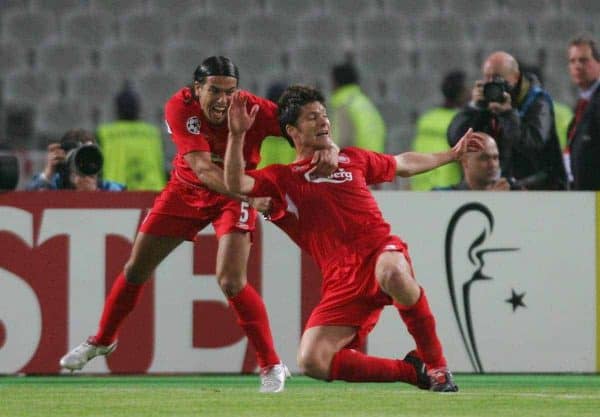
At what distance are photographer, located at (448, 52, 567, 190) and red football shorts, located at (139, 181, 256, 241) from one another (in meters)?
1.77

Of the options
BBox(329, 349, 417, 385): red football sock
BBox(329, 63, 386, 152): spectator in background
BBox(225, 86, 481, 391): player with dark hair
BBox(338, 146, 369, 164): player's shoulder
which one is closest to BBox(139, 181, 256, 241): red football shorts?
BBox(225, 86, 481, 391): player with dark hair

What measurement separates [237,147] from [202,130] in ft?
3.05

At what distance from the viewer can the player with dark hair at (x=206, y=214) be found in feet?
21.4

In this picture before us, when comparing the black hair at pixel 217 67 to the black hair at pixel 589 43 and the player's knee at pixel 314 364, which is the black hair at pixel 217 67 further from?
the black hair at pixel 589 43

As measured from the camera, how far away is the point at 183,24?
577 inches

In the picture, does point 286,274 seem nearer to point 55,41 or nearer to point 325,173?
point 325,173

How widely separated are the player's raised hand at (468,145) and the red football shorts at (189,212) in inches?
41.8

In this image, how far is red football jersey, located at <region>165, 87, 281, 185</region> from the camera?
6598mm

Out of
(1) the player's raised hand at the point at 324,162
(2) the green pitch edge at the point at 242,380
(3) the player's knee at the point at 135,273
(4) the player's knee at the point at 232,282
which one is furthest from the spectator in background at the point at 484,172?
(1) the player's raised hand at the point at 324,162

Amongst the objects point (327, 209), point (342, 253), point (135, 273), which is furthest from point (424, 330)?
point (135, 273)

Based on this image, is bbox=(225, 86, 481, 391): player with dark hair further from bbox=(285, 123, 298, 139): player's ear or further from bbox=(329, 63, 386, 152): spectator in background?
bbox=(329, 63, 386, 152): spectator in background

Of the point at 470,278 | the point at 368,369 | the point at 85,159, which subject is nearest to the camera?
the point at 368,369

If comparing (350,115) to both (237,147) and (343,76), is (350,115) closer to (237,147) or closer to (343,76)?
(343,76)

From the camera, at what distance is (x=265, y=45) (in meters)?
14.5
